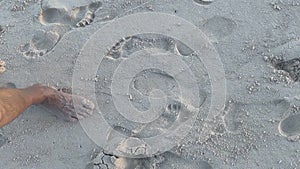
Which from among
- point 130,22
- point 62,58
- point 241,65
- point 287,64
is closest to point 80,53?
point 62,58

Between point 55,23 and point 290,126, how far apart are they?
1.87 metres

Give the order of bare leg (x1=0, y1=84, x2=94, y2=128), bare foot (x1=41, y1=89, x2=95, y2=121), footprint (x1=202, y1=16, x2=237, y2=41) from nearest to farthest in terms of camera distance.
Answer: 1. bare leg (x1=0, y1=84, x2=94, y2=128)
2. bare foot (x1=41, y1=89, x2=95, y2=121)
3. footprint (x1=202, y1=16, x2=237, y2=41)

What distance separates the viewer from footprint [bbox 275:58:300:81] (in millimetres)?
3203

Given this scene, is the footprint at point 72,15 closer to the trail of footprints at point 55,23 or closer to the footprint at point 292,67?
the trail of footprints at point 55,23

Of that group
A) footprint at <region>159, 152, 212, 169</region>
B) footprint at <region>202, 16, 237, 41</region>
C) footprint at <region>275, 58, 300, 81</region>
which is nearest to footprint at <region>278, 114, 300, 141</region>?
footprint at <region>275, 58, 300, 81</region>

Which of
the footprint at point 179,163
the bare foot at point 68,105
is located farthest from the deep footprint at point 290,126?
the bare foot at point 68,105

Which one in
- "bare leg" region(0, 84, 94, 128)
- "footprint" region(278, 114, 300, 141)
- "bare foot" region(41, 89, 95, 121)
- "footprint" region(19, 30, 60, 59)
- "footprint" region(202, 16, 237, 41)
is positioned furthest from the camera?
"footprint" region(19, 30, 60, 59)

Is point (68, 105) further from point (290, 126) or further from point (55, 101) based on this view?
point (290, 126)

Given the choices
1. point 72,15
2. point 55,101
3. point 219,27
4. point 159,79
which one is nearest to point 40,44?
point 72,15

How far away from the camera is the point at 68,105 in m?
3.31

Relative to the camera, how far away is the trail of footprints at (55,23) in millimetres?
3645

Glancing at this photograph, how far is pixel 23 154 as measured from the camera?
3240mm

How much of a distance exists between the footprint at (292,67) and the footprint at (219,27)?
43 centimetres

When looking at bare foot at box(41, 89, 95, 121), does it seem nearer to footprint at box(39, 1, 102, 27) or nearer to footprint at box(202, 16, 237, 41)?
footprint at box(39, 1, 102, 27)
